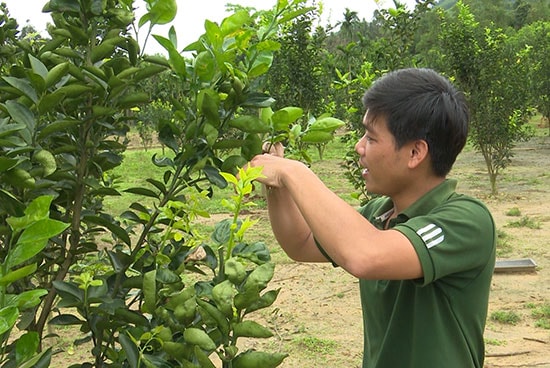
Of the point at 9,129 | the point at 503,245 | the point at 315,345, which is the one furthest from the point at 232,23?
the point at 503,245

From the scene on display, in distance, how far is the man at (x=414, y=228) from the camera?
133 centimetres

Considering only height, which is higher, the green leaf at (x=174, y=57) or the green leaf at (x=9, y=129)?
the green leaf at (x=174, y=57)

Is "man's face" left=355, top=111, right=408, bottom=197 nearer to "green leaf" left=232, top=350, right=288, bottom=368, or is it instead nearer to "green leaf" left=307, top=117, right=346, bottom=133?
"green leaf" left=307, top=117, right=346, bottom=133

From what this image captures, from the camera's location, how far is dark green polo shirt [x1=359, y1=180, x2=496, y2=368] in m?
1.36

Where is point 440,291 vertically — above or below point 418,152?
below

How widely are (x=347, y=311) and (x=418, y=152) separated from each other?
3941mm

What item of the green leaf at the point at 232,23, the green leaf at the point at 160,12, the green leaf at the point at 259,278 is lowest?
the green leaf at the point at 259,278

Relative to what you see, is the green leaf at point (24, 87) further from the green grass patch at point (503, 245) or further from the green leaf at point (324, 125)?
the green grass patch at point (503, 245)

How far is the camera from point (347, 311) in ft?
17.1

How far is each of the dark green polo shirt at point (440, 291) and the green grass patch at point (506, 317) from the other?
11.7ft

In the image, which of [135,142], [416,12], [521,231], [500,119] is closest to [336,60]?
[500,119]

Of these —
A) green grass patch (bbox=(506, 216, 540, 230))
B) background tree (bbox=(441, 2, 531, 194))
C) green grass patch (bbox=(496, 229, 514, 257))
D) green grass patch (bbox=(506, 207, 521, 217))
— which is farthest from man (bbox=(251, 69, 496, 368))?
background tree (bbox=(441, 2, 531, 194))

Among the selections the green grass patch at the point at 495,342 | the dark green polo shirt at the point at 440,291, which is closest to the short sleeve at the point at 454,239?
the dark green polo shirt at the point at 440,291

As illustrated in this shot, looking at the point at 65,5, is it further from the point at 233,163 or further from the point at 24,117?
the point at 233,163
